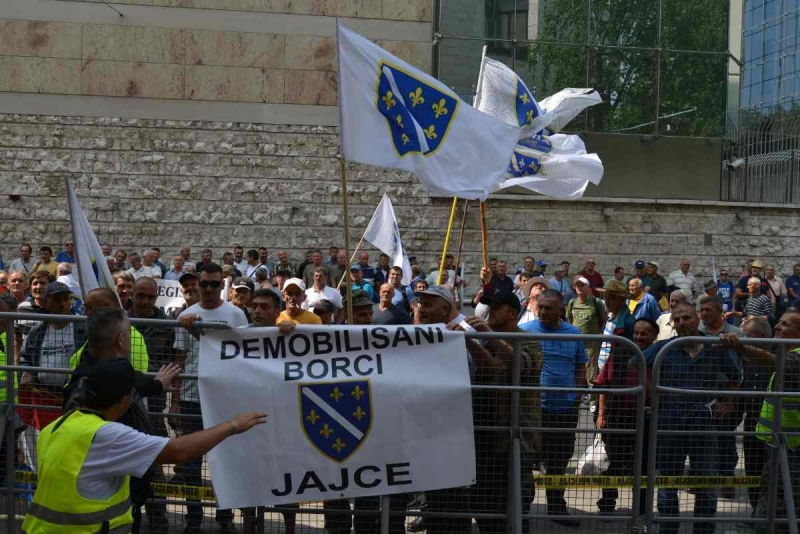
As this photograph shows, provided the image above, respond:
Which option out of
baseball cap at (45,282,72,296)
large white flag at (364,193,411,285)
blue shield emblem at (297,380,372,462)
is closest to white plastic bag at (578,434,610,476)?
blue shield emblem at (297,380,372,462)

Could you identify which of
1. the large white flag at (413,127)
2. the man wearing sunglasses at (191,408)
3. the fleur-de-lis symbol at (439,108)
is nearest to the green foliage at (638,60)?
the large white flag at (413,127)

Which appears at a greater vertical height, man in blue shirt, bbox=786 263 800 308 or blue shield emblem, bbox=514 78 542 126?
blue shield emblem, bbox=514 78 542 126

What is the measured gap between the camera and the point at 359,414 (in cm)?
637

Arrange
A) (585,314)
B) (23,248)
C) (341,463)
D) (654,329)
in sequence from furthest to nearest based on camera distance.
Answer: (23,248) → (585,314) → (654,329) → (341,463)

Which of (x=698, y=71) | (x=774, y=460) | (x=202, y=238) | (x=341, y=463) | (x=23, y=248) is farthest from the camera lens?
(x=698, y=71)

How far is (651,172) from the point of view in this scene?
2495cm

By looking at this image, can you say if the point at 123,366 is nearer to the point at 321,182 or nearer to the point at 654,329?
the point at 654,329

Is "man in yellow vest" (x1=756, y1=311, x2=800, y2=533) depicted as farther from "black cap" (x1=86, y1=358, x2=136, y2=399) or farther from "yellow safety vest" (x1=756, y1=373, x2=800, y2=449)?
"black cap" (x1=86, y1=358, x2=136, y2=399)

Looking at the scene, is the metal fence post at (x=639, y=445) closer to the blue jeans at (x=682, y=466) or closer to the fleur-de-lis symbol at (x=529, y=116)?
the blue jeans at (x=682, y=466)

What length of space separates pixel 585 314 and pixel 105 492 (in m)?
9.39

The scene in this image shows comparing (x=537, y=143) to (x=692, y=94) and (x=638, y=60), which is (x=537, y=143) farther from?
(x=692, y=94)

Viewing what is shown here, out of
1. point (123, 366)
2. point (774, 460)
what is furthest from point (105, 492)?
point (774, 460)

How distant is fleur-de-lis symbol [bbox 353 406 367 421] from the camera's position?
6367mm

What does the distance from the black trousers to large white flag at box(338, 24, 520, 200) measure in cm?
209
